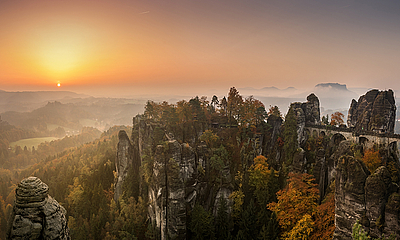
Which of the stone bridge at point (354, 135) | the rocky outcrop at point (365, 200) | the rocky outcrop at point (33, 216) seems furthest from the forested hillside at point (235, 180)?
the rocky outcrop at point (33, 216)

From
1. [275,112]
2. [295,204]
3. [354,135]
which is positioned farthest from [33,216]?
[354,135]

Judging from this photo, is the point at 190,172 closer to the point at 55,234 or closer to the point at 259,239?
the point at 259,239

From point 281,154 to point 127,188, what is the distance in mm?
33962

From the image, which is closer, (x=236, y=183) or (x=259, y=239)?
(x=259, y=239)

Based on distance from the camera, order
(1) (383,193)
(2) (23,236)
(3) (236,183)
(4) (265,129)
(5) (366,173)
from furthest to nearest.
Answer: (4) (265,129) → (3) (236,183) → (5) (366,173) → (1) (383,193) → (2) (23,236)

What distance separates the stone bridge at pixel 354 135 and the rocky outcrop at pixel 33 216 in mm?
46837

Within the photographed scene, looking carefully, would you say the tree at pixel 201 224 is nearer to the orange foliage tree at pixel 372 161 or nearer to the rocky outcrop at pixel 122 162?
the rocky outcrop at pixel 122 162

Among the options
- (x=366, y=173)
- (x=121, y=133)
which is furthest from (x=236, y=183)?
(x=121, y=133)

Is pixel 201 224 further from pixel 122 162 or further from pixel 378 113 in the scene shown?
pixel 378 113

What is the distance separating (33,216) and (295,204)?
94.2 ft

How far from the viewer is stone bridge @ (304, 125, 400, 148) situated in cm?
3475

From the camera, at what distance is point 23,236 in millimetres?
8281

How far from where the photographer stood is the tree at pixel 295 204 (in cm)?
2644

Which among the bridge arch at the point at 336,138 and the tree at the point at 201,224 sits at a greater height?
the bridge arch at the point at 336,138
